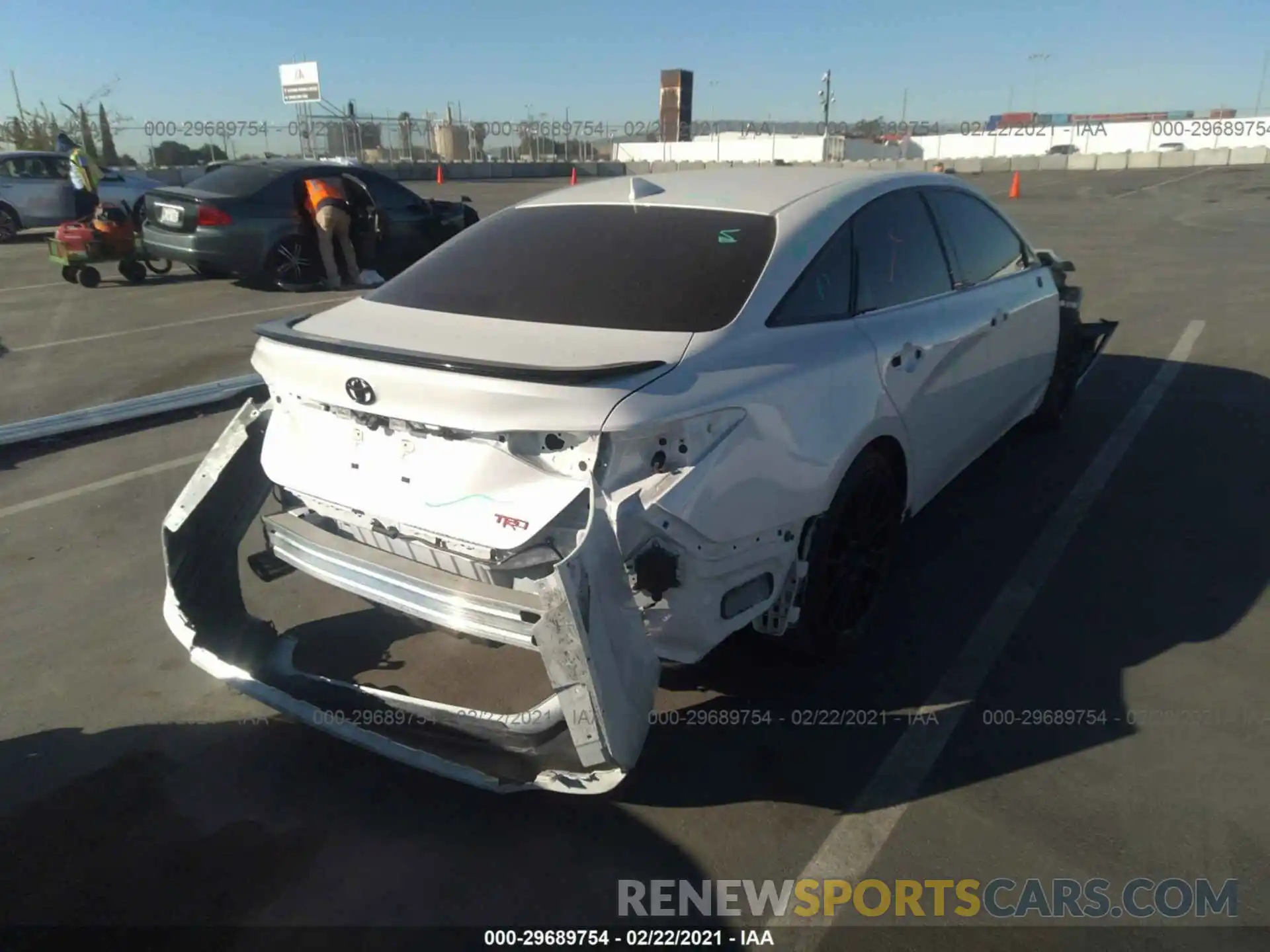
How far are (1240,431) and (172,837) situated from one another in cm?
623

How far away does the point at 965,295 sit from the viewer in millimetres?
4215

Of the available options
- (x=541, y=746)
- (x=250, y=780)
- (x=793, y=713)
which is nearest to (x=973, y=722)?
(x=793, y=713)

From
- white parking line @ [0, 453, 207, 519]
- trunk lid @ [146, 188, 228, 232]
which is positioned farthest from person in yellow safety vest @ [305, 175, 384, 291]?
white parking line @ [0, 453, 207, 519]

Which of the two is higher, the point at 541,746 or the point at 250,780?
the point at 541,746

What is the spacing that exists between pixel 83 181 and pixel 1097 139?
5248 cm

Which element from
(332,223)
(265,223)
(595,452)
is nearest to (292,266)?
(265,223)

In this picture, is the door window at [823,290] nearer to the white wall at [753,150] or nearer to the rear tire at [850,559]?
the rear tire at [850,559]

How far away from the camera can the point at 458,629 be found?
2.70m

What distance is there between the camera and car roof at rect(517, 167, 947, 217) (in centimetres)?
360

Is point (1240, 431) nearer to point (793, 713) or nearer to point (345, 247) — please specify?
point (793, 713)

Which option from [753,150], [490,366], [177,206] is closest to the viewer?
[490,366]

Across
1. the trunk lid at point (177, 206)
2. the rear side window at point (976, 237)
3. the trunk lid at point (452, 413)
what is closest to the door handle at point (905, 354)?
the rear side window at point (976, 237)

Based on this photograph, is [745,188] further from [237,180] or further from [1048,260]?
[237,180]

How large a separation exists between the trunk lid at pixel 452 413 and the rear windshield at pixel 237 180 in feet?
29.1
